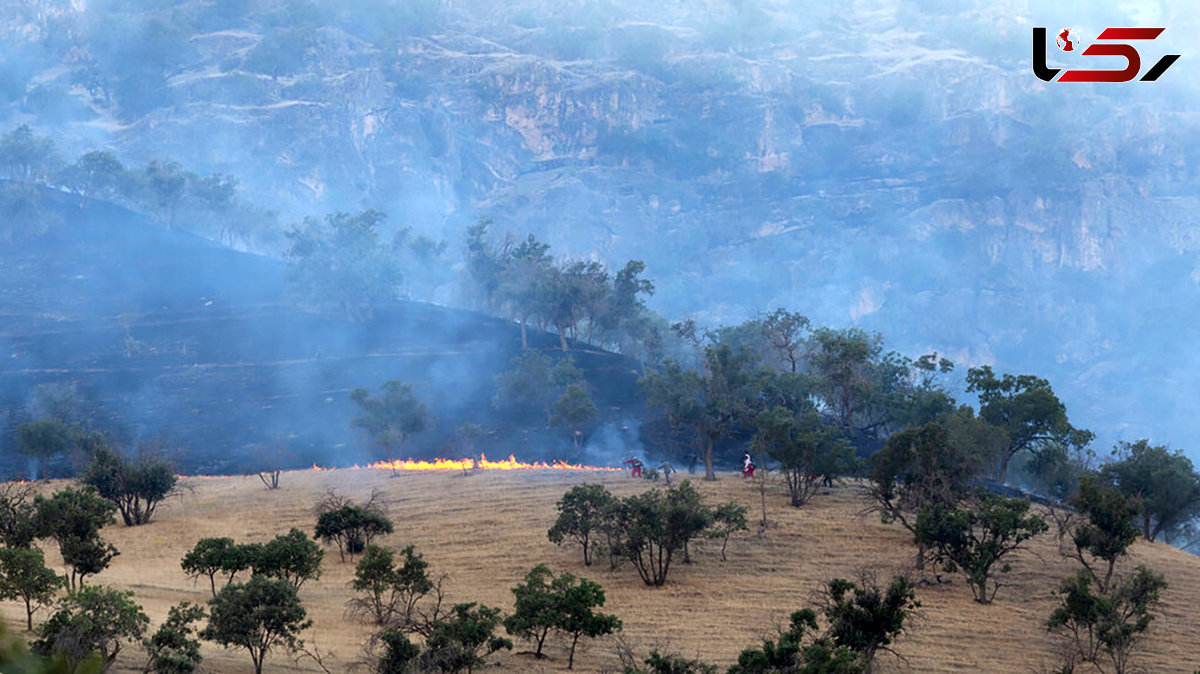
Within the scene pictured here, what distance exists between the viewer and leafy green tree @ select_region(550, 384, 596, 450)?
64.3m

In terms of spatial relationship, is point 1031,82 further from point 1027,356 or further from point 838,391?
point 838,391

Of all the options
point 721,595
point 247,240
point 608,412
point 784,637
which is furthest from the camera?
point 247,240

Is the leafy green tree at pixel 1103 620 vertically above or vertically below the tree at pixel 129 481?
below

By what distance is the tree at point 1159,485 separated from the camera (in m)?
45.0

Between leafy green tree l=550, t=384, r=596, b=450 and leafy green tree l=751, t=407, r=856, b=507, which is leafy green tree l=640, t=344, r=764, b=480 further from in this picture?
leafy green tree l=550, t=384, r=596, b=450

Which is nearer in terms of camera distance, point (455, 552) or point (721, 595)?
point (721, 595)

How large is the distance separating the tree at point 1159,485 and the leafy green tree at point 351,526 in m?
31.9

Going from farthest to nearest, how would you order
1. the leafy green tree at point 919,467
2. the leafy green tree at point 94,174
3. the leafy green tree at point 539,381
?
the leafy green tree at point 94,174 → the leafy green tree at point 539,381 → the leafy green tree at point 919,467

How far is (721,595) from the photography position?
32812mm

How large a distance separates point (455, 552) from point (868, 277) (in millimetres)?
150261

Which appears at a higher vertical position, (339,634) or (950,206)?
(950,206)

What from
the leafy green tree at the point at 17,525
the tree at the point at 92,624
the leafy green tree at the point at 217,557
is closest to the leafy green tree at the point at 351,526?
the leafy green tree at the point at 217,557

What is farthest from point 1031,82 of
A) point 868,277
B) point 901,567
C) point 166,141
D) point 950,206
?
point 901,567

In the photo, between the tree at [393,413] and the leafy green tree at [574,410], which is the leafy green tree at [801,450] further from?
the tree at [393,413]
